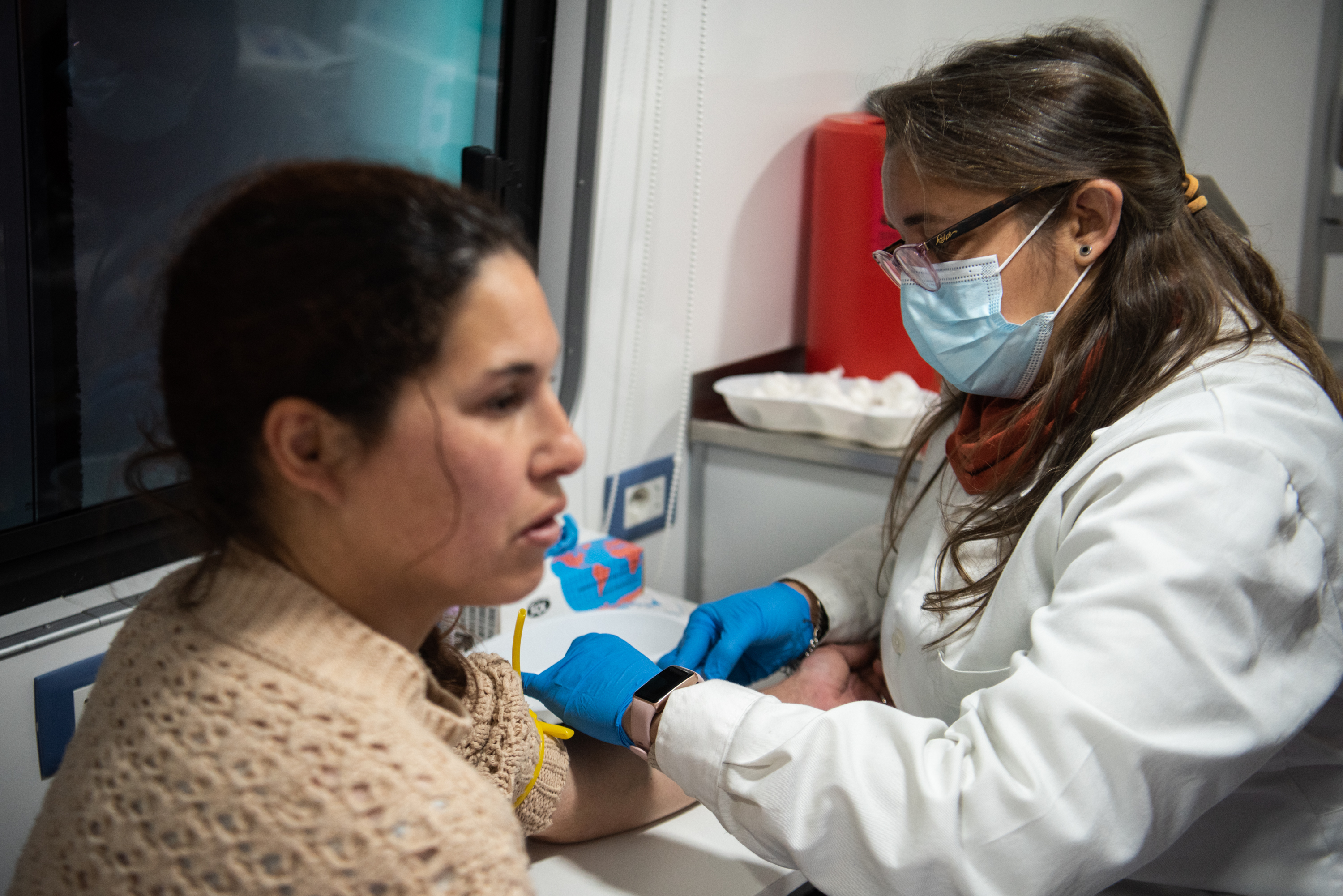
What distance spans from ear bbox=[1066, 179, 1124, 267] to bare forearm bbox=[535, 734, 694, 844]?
2.69 ft

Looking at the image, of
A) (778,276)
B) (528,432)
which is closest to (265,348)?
(528,432)

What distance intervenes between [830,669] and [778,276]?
3.67 feet

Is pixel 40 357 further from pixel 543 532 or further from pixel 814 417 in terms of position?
pixel 814 417

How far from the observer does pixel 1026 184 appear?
1192 millimetres

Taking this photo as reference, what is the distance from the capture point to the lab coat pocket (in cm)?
118

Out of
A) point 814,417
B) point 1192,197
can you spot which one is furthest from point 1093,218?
point 814,417

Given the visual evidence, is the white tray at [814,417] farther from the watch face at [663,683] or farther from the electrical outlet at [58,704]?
the electrical outlet at [58,704]

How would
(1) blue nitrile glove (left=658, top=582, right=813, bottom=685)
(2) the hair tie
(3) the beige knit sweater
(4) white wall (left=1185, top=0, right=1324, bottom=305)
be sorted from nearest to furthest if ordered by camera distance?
(3) the beige knit sweater < (2) the hair tie < (1) blue nitrile glove (left=658, top=582, right=813, bottom=685) < (4) white wall (left=1185, top=0, right=1324, bottom=305)

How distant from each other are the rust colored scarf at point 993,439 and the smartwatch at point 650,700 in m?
0.46

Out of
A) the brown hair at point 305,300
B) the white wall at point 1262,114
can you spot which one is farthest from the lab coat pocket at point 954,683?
the white wall at point 1262,114

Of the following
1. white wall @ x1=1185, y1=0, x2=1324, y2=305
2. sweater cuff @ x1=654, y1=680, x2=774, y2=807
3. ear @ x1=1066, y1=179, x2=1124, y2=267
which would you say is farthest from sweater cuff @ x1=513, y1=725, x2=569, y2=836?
white wall @ x1=1185, y1=0, x2=1324, y2=305

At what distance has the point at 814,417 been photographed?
79.8 inches

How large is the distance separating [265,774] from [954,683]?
0.85 m

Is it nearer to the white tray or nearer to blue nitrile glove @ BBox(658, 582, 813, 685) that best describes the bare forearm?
blue nitrile glove @ BBox(658, 582, 813, 685)
